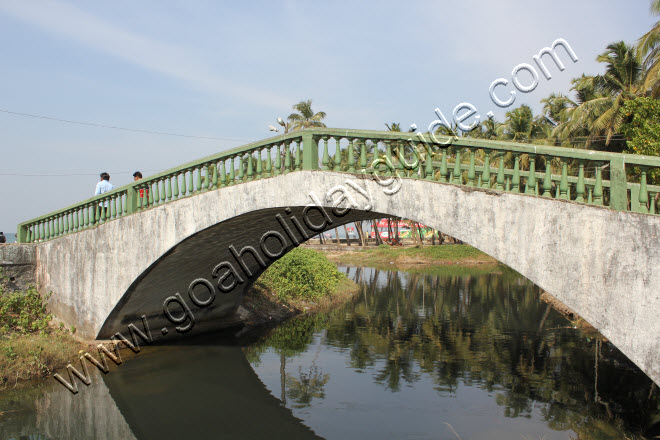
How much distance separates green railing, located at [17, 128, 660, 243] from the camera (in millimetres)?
5762

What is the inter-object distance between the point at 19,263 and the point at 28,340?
8.44 ft

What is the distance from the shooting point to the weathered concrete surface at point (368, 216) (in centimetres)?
538

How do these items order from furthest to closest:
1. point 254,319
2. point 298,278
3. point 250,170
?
point 298,278 < point 254,319 < point 250,170

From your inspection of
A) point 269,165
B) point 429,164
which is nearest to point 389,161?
point 429,164

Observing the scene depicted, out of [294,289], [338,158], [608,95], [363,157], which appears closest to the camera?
[363,157]

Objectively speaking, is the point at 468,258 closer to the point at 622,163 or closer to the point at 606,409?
Result: the point at 606,409

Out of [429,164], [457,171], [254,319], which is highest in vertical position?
[429,164]

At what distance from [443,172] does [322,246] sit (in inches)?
1617

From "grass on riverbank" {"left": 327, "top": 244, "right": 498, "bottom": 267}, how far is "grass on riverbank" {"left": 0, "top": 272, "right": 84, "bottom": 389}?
94.8 ft

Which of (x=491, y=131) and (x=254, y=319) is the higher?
(x=491, y=131)

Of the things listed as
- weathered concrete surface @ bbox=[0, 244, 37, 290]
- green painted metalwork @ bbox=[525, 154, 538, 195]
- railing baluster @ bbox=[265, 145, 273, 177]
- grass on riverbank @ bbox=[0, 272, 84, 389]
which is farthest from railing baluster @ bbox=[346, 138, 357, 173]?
weathered concrete surface @ bbox=[0, 244, 37, 290]

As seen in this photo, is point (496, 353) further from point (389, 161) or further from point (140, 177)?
point (140, 177)

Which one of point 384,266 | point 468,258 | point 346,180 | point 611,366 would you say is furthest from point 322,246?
point 346,180

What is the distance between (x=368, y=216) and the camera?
1105cm
